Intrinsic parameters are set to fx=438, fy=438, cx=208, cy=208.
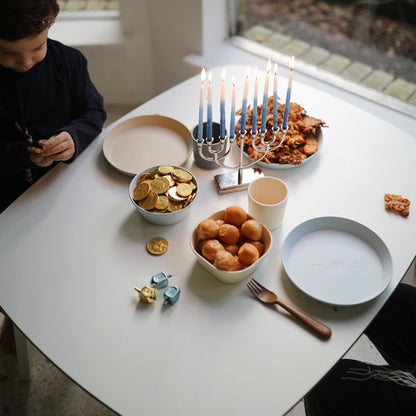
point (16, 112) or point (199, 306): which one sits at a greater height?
point (16, 112)

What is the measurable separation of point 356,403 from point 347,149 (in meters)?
0.71

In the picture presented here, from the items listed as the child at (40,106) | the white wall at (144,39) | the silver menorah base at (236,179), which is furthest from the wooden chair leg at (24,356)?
the white wall at (144,39)

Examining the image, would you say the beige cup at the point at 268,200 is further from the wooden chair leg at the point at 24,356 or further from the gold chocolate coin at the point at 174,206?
the wooden chair leg at the point at 24,356

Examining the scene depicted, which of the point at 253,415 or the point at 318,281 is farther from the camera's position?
the point at 318,281

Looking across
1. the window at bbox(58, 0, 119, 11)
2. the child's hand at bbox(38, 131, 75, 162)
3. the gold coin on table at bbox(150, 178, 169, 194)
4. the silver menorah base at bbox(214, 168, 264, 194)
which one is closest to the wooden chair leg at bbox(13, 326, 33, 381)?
the child's hand at bbox(38, 131, 75, 162)

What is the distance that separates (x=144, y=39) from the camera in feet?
8.00

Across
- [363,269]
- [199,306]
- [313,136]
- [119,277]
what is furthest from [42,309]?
[313,136]

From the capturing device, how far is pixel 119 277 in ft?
3.37

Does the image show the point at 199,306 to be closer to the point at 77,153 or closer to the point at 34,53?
the point at 77,153

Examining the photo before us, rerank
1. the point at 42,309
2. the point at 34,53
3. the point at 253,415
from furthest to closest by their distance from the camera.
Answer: the point at 34,53 → the point at 42,309 → the point at 253,415

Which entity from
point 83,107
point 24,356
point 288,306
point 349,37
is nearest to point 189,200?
point 288,306

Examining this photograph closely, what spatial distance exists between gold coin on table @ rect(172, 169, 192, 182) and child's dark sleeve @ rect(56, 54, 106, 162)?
320mm

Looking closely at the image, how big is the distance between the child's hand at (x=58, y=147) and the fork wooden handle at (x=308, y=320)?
708mm

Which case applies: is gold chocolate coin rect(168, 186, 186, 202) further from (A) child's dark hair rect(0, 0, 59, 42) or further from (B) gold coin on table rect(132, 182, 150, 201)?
(A) child's dark hair rect(0, 0, 59, 42)
